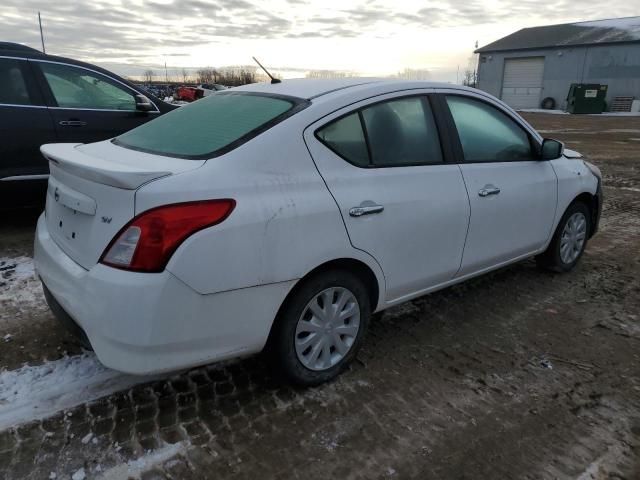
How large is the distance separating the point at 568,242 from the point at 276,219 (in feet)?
10.3

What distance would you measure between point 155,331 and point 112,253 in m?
0.37

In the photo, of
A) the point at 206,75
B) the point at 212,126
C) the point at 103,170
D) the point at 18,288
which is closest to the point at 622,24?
the point at 212,126

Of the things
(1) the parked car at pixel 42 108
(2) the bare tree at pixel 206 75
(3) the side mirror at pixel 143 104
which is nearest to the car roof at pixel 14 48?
(1) the parked car at pixel 42 108

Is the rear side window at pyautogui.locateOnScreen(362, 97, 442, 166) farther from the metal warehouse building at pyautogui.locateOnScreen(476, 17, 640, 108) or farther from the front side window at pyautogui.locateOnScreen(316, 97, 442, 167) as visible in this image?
the metal warehouse building at pyautogui.locateOnScreen(476, 17, 640, 108)

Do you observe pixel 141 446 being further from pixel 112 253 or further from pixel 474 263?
pixel 474 263

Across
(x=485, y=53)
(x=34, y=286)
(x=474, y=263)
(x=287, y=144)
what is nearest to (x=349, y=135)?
(x=287, y=144)

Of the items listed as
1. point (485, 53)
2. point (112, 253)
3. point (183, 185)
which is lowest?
point (112, 253)

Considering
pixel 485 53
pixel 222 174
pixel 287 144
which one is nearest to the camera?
pixel 222 174

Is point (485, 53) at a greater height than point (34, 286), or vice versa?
point (485, 53)

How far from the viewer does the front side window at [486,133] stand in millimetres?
3258

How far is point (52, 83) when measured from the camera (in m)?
4.96

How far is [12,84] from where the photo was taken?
15.5ft

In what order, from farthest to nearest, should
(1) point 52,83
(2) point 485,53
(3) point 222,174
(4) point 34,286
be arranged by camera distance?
(2) point 485,53, (1) point 52,83, (4) point 34,286, (3) point 222,174

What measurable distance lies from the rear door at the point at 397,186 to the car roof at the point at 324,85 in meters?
0.11
